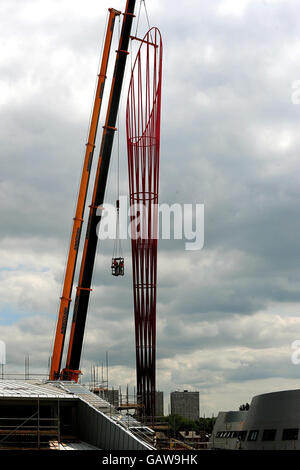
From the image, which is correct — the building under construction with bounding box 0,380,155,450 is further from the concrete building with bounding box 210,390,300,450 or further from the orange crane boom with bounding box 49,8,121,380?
the concrete building with bounding box 210,390,300,450

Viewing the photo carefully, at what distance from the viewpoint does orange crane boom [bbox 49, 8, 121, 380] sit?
60656 mm

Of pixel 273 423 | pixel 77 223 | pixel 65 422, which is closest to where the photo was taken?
pixel 65 422

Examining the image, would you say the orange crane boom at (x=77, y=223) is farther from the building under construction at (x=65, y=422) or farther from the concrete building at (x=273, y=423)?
the concrete building at (x=273, y=423)

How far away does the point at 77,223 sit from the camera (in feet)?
205

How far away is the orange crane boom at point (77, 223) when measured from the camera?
199ft

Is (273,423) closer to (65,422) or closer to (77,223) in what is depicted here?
(65,422)

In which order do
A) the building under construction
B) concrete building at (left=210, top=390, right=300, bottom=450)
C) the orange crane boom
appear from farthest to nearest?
concrete building at (left=210, top=390, right=300, bottom=450)
the orange crane boom
the building under construction

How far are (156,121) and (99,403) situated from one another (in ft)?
84.7

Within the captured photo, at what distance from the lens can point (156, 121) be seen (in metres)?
64.6

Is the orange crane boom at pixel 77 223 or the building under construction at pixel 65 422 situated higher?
A: the orange crane boom at pixel 77 223

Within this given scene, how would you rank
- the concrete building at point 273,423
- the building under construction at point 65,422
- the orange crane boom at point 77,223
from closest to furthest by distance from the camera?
the building under construction at point 65,422
the orange crane boom at point 77,223
the concrete building at point 273,423

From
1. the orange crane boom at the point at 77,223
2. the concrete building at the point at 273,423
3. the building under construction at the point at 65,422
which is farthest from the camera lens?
the concrete building at the point at 273,423
